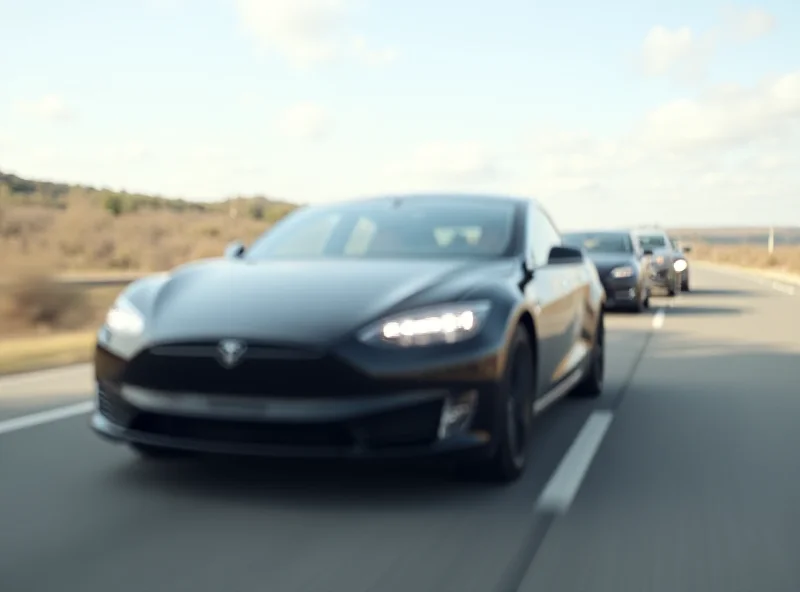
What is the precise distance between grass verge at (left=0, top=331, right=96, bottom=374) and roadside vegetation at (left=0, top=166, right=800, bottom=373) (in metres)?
0.01

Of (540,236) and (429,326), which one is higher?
(540,236)

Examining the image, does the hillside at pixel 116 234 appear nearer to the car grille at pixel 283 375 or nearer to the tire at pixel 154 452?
the tire at pixel 154 452

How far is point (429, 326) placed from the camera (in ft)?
16.8

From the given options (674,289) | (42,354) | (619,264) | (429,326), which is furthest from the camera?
(674,289)

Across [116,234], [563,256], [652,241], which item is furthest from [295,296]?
[116,234]

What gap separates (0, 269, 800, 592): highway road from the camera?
4.09 meters

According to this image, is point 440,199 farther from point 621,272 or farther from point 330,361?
point 621,272

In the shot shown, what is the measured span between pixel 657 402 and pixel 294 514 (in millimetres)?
4275

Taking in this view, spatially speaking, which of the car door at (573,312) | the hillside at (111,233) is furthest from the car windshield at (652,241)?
the car door at (573,312)

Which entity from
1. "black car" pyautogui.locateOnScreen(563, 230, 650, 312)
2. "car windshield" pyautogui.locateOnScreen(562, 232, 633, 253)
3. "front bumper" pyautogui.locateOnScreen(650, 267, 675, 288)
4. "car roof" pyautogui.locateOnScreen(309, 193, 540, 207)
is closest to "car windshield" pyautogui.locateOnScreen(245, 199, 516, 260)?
"car roof" pyautogui.locateOnScreen(309, 193, 540, 207)

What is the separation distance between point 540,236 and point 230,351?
279cm

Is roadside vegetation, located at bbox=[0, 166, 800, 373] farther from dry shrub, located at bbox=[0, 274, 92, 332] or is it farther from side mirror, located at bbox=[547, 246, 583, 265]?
side mirror, located at bbox=[547, 246, 583, 265]

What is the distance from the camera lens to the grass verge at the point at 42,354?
11000 millimetres

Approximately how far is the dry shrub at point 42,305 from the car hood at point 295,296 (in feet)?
44.1
